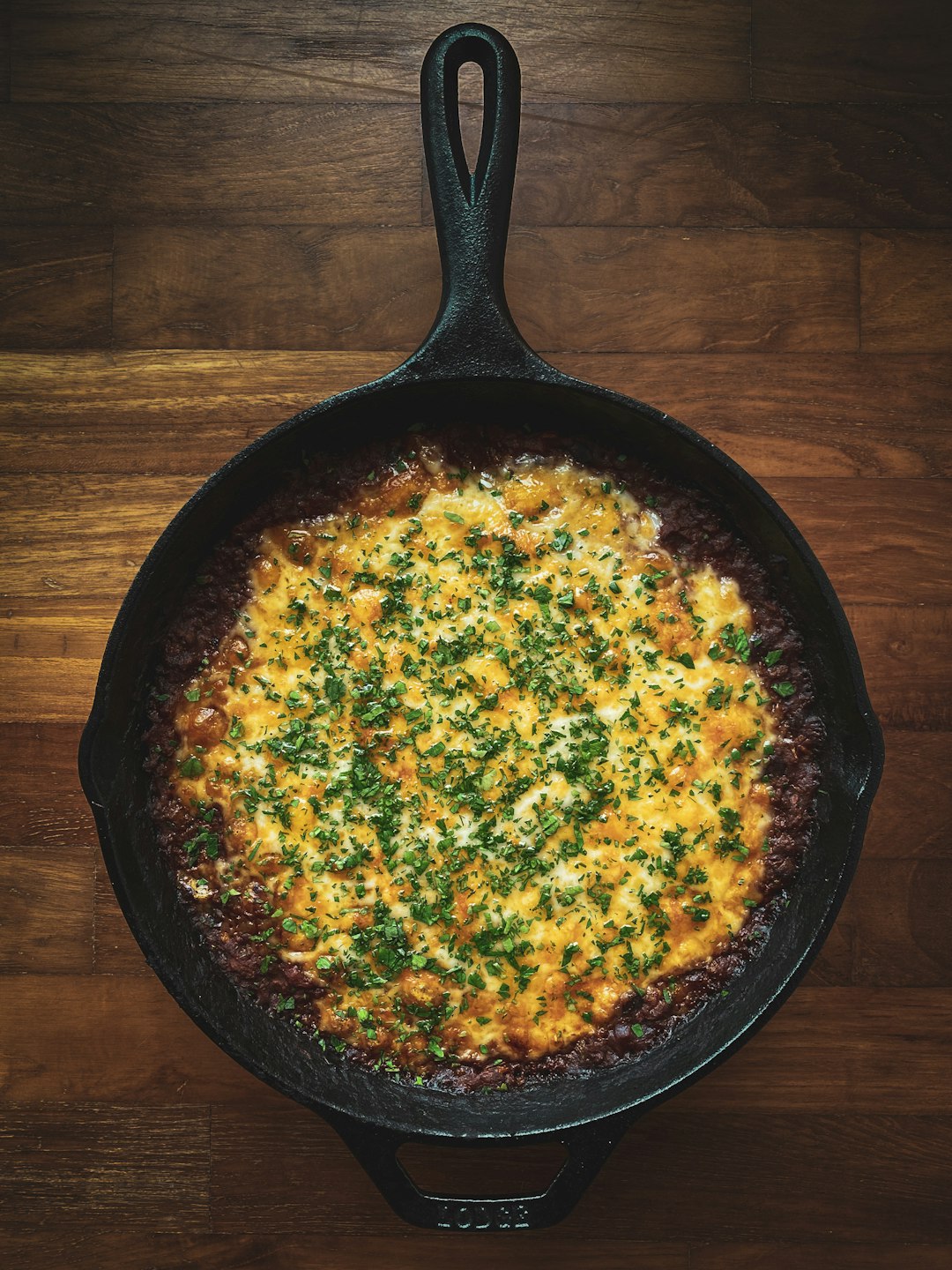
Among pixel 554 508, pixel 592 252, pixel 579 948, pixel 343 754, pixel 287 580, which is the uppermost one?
pixel 592 252

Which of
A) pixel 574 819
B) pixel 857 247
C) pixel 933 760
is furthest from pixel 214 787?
pixel 857 247

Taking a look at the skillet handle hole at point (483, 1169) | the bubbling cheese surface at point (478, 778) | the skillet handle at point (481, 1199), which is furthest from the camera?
the skillet handle hole at point (483, 1169)

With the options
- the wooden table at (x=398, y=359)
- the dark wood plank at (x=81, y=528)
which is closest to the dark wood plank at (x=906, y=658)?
the wooden table at (x=398, y=359)

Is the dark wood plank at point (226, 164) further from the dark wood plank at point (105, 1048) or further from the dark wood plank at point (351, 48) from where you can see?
the dark wood plank at point (105, 1048)

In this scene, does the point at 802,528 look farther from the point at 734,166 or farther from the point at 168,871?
the point at 168,871

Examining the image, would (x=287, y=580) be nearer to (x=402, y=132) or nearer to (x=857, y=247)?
(x=402, y=132)
